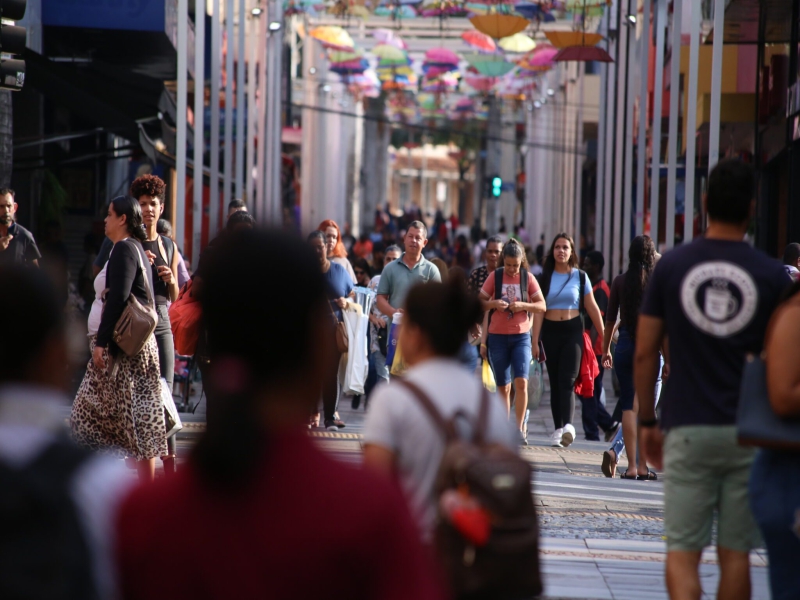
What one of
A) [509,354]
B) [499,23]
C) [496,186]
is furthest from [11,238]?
[496,186]

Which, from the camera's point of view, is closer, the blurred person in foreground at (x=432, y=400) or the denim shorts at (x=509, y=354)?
the blurred person in foreground at (x=432, y=400)

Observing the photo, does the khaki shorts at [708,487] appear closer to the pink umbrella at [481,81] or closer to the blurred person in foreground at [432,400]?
the blurred person in foreground at [432,400]

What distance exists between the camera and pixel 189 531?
73.1 inches

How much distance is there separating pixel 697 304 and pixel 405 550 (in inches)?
113

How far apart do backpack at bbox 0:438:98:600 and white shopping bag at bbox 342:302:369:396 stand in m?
9.95

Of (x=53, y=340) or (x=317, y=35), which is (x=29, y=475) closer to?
(x=53, y=340)

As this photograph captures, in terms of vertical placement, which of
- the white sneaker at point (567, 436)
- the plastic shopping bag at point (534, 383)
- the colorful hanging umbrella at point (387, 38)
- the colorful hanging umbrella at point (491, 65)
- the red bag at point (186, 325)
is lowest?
the white sneaker at point (567, 436)

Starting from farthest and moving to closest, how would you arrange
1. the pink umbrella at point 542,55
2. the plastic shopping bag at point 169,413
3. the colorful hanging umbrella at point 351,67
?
the colorful hanging umbrella at point 351,67, the pink umbrella at point 542,55, the plastic shopping bag at point 169,413

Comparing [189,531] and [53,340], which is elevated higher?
[53,340]

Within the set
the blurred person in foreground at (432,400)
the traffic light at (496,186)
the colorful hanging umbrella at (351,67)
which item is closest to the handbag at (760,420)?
the blurred person in foreground at (432,400)

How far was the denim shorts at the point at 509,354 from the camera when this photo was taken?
36.5 feet

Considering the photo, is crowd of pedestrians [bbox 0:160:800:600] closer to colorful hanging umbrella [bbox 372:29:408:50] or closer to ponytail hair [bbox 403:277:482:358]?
ponytail hair [bbox 403:277:482:358]

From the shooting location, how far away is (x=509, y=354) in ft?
36.9

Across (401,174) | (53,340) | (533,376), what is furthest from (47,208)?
(401,174)
